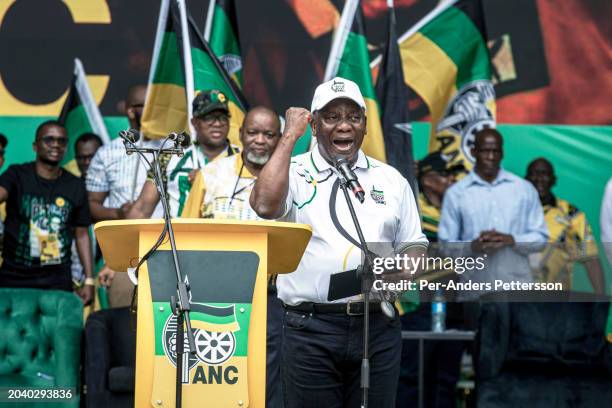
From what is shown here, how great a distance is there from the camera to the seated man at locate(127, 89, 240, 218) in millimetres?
7598

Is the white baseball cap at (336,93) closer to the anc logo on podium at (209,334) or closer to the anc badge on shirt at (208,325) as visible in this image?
the anc badge on shirt at (208,325)

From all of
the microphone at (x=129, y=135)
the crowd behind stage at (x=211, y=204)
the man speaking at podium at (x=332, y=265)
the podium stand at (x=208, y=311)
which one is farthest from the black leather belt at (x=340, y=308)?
the crowd behind stage at (x=211, y=204)

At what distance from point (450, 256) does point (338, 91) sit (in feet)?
2.73

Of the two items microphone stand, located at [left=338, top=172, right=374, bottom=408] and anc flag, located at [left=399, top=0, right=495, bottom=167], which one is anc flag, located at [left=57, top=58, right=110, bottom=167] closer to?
anc flag, located at [left=399, top=0, right=495, bottom=167]

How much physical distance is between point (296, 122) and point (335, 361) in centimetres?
99

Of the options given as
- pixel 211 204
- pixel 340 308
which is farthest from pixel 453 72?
pixel 340 308

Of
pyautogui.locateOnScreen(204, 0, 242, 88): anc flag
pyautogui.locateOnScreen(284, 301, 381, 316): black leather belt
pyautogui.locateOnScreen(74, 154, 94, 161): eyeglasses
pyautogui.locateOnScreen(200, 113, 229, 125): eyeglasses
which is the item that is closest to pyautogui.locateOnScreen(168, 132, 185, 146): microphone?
pyautogui.locateOnScreen(284, 301, 381, 316): black leather belt

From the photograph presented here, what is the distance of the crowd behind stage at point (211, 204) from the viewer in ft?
21.9

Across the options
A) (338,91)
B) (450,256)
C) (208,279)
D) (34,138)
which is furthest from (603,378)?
(34,138)

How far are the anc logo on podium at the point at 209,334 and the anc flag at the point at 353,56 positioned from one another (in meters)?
4.55

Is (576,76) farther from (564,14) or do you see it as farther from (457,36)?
(457,36)

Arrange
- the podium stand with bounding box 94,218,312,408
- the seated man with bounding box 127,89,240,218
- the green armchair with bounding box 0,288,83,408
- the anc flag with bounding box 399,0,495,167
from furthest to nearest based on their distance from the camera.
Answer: the anc flag with bounding box 399,0,495,167 → the seated man with bounding box 127,89,240,218 → the green armchair with bounding box 0,288,83,408 → the podium stand with bounding box 94,218,312,408

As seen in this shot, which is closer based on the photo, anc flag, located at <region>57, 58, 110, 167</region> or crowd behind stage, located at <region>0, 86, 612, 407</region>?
crowd behind stage, located at <region>0, 86, 612, 407</region>

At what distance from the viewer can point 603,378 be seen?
728 centimetres
